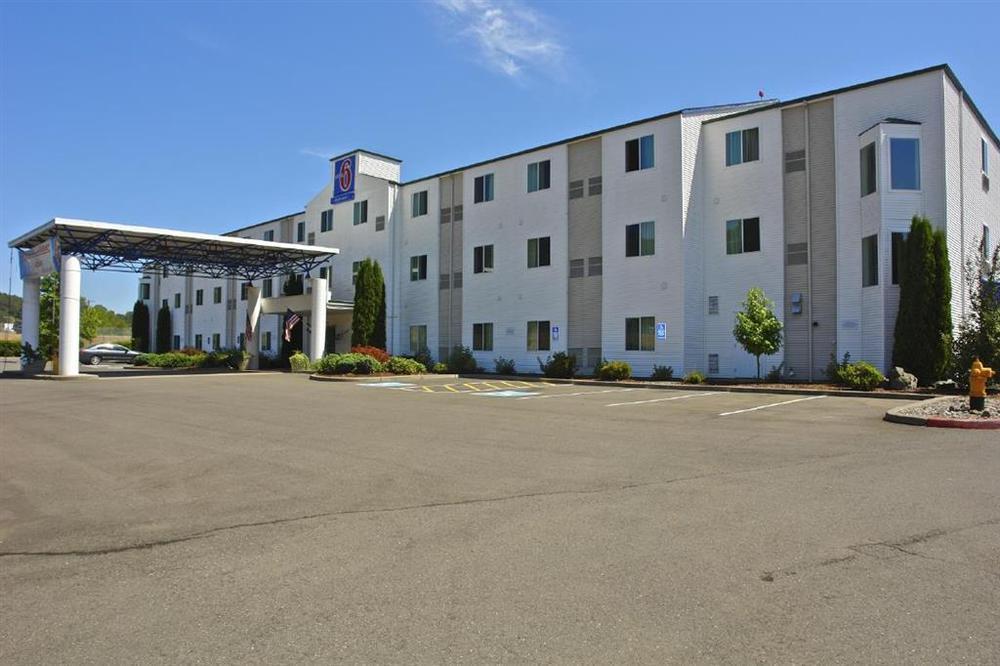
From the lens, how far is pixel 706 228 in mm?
28031

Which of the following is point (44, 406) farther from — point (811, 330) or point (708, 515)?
point (811, 330)

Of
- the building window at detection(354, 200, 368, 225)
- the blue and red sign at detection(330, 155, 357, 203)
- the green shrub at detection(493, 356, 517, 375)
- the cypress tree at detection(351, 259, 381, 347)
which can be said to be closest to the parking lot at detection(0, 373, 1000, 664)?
the green shrub at detection(493, 356, 517, 375)

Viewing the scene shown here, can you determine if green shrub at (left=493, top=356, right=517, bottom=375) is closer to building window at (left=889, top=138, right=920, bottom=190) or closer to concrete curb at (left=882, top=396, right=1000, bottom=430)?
building window at (left=889, top=138, right=920, bottom=190)

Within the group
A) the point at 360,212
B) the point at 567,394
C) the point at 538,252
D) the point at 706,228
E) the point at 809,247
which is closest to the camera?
the point at 567,394

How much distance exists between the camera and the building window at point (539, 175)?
32625mm

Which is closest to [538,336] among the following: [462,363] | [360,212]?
[462,363]

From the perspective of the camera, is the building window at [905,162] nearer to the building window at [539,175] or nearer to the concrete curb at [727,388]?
the concrete curb at [727,388]

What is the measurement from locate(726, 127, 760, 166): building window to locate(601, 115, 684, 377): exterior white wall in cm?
204

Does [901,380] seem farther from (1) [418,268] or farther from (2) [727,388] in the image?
(1) [418,268]

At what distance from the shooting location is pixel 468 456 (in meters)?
9.77

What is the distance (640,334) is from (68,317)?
24.6 metres

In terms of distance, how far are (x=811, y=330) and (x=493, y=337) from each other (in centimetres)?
1486

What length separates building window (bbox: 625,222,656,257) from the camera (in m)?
28.5

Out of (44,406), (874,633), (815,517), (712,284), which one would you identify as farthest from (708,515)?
(712,284)
